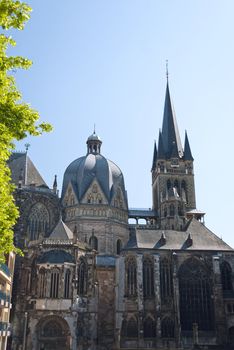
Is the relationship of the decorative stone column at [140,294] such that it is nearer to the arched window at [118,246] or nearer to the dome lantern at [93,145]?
the arched window at [118,246]

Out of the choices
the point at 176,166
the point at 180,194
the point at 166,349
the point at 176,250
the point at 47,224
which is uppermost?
the point at 176,166

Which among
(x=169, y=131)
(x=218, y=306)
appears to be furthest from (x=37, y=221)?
(x=169, y=131)

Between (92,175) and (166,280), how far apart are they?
17.5 metres

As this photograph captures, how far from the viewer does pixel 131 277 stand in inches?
1757

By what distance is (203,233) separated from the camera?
1973 inches

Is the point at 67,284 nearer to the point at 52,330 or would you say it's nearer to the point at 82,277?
the point at 82,277

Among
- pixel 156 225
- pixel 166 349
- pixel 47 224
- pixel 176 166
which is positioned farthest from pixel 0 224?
pixel 176 166

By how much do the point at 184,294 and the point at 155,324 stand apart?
4.78 meters

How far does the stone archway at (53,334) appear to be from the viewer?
1496 inches

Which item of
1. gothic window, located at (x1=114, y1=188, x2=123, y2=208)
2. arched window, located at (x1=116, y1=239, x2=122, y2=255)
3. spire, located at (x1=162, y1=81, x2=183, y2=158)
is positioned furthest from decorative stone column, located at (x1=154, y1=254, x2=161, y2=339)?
spire, located at (x1=162, y1=81, x2=183, y2=158)

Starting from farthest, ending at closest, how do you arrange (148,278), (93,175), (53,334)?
(93,175)
(148,278)
(53,334)

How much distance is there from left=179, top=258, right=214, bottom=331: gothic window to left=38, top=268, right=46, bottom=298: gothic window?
1516cm

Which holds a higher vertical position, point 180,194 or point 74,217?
point 180,194

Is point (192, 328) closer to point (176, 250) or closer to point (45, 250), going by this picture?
point (176, 250)
